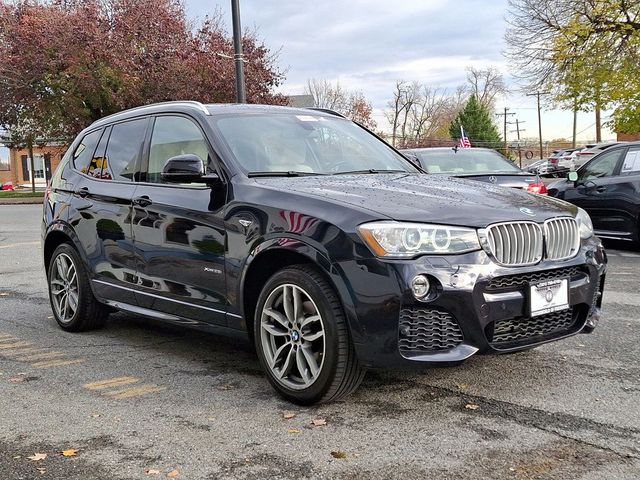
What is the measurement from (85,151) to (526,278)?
4013 mm

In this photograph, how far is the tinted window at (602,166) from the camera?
405 inches

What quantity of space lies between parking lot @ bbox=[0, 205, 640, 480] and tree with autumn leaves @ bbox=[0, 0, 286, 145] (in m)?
26.2

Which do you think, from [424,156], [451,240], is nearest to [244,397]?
[451,240]

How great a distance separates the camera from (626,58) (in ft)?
74.8

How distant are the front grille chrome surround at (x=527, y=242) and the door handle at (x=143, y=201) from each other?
2.37 meters

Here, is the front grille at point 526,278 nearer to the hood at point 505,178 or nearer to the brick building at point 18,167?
the hood at point 505,178

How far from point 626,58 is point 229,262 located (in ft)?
72.4

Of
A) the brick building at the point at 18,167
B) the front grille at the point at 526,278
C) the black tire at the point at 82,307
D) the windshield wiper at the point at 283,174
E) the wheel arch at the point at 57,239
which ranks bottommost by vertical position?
the black tire at the point at 82,307

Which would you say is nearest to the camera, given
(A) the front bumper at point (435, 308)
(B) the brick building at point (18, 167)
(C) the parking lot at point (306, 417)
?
(C) the parking lot at point (306, 417)

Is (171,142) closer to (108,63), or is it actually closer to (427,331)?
(427,331)

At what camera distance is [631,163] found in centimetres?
1002

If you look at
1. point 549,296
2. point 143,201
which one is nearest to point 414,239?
point 549,296

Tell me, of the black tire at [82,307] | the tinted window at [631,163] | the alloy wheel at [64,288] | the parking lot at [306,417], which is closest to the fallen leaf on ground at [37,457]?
the parking lot at [306,417]

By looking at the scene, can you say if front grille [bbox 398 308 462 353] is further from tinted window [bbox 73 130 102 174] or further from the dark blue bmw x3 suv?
tinted window [bbox 73 130 102 174]
